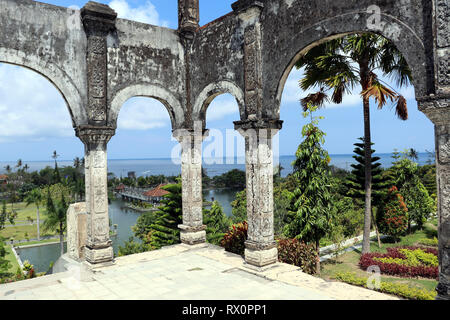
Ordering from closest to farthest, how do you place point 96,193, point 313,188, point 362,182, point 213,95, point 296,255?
point 96,193 → point 296,255 → point 213,95 → point 313,188 → point 362,182

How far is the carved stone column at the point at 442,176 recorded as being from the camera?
3.99 meters

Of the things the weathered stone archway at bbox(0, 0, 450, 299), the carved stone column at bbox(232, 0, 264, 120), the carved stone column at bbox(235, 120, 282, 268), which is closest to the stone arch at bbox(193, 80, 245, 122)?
the weathered stone archway at bbox(0, 0, 450, 299)

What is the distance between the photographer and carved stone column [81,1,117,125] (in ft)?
22.4

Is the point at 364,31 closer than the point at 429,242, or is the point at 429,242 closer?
the point at 364,31

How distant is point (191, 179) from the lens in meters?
8.23

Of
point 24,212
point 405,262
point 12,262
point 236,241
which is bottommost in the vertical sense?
point 12,262

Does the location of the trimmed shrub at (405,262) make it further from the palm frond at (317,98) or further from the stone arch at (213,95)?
the stone arch at (213,95)

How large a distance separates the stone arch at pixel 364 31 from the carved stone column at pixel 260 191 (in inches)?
17.1

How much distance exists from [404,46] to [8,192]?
2774 inches

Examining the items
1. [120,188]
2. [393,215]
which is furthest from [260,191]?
[120,188]

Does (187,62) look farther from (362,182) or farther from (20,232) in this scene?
(20,232)

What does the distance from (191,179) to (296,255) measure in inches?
115

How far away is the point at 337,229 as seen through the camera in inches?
507
